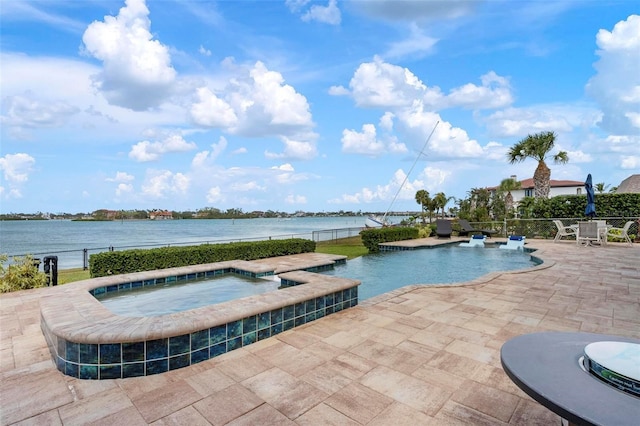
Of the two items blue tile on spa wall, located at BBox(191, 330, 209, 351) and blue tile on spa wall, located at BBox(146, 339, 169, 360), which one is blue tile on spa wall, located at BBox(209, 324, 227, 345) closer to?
blue tile on spa wall, located at BBox(191, 330, 209, 351)

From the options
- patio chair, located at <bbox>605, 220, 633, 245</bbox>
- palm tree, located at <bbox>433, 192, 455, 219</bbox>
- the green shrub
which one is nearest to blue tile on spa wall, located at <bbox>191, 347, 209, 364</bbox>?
the green shrub

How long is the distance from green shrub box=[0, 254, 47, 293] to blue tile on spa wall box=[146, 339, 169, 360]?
17.2 ft

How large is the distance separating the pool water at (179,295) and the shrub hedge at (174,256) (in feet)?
5.90

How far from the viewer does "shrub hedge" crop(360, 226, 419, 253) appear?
13.4 meters

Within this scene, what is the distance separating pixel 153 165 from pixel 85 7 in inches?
440

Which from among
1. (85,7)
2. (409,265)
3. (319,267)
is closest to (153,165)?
(85,7)

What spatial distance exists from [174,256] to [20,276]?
2.98 metres

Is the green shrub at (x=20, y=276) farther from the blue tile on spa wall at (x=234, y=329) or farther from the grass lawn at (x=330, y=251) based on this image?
the blue tile on spa wall at (x=234, y=329)

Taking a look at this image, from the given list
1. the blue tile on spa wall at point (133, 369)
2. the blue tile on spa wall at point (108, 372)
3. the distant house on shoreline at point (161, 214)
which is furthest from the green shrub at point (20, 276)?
the distant house on shoreline at point (161, 214)

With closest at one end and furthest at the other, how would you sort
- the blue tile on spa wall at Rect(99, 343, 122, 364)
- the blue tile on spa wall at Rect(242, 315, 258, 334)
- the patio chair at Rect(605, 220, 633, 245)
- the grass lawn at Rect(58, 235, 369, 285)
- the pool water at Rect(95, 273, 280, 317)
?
the blue tile on spa wall at Rect(99, 343, 122, 364), the blue tile on spa wall at Rect(242, 315, 258, 334), the pool water at Rect(95, 273, 280, 317), the grass lawn at Rect(58, 235, 369, 285), the patio chair at Rect(605, 220, 633, 245)

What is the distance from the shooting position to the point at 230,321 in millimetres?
3299

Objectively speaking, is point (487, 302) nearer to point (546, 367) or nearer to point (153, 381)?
point (546, 367)

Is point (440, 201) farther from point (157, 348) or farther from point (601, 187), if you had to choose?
point (157, 348)

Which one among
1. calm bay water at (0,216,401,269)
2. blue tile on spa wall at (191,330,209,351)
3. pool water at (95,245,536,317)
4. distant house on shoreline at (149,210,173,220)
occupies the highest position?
distant house on shoreline at (149,210,173,220)
